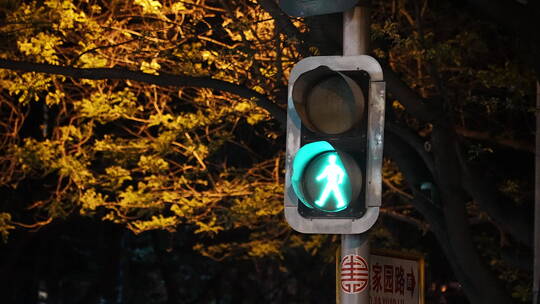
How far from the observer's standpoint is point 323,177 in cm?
453

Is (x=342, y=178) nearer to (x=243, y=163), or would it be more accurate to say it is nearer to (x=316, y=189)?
(x=316, y=189)

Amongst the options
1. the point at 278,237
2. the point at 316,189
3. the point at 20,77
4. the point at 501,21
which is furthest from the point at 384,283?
the point at 278,237

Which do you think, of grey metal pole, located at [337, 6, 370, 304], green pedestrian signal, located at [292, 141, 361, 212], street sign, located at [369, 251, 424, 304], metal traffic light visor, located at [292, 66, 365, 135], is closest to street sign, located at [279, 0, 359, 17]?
grey metal pole, located at [337, 6, 370, 304]

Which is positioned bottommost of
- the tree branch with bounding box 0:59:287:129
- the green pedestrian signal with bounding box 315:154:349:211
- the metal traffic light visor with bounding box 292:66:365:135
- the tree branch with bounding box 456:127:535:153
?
the green pedestrian signal with bounding box 315:154:349:211

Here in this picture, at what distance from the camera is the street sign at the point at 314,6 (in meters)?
4.73

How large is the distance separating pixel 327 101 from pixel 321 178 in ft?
1.25

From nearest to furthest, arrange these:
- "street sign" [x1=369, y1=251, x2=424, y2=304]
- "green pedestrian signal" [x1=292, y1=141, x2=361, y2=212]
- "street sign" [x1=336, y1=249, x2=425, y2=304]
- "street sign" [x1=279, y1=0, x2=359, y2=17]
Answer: "green pedestrian signal" [x1=292, y1=141, x2=361, y2=212], "street sign" [x1=336, y1=249, x2=425, y2=304], "street sign" [x1=279, y1=0, x2=359, y2=17], "street sign" [x1=369, y1=251, x2=424, y2=304]

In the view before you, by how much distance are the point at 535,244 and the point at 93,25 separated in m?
5.83

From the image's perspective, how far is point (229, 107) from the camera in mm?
12484

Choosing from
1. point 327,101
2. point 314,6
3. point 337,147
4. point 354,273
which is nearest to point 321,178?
point 337,147

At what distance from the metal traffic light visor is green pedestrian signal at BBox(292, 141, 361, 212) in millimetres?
108

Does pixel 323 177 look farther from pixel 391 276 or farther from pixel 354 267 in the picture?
pixel 391 276

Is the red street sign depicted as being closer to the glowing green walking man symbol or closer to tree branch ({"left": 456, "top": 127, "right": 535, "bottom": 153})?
the glowing green walking man symbol

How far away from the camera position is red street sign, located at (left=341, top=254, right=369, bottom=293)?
4504mm
